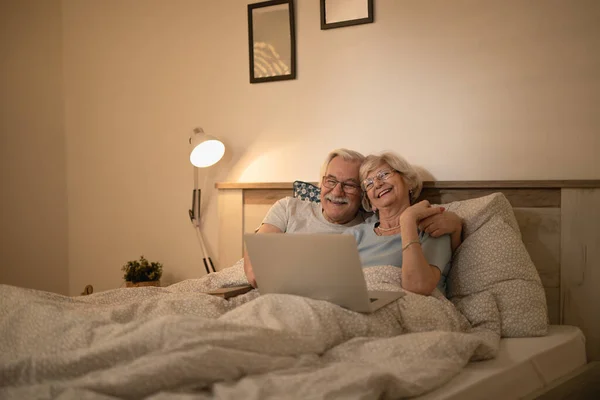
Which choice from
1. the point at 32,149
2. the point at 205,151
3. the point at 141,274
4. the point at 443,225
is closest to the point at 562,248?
the point at 443,225

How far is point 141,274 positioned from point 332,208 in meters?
1.09

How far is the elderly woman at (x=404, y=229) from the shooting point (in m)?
1.97

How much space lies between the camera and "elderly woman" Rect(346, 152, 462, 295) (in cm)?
197

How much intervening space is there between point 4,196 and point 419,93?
2.15 m

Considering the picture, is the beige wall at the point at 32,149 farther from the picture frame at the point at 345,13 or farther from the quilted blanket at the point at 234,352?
the quilted blanket at the point at 234,352

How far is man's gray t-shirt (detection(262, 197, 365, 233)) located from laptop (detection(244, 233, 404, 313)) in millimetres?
764

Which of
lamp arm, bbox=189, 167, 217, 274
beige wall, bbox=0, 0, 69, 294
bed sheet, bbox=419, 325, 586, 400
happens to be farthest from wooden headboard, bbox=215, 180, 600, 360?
beige wall, bbox=0, 0, 69, 294

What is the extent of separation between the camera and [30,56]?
3.49 metres

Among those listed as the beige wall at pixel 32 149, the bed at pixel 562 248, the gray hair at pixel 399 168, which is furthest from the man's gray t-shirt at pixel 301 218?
the beige wall at pixel 32 149

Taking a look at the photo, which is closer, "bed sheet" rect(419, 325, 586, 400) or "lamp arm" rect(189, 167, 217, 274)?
"bed sheet" rect(419, 325, 586, 400)

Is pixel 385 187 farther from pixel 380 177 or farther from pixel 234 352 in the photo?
pixel 234 352

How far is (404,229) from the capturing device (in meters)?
2.04

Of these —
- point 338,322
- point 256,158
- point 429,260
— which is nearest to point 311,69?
point 256,158

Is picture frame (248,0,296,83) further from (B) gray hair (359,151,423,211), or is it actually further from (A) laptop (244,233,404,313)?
(A) laptop (244,233,404,313)
